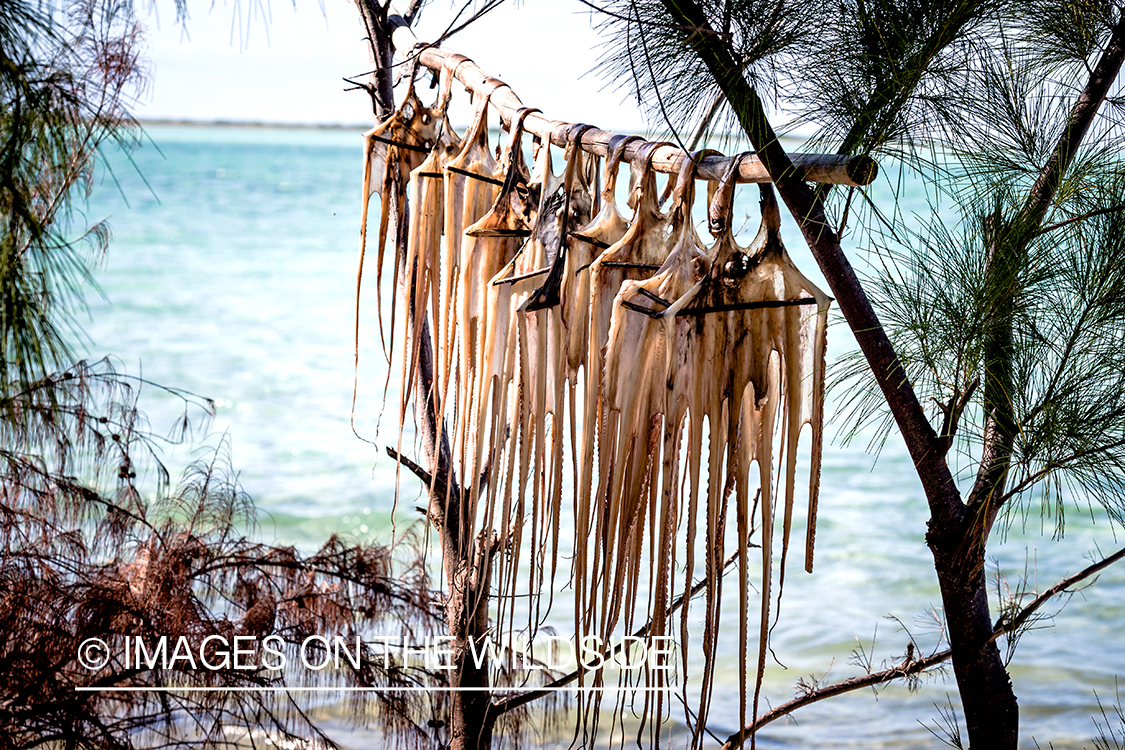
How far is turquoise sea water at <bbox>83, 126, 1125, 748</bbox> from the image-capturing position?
9.98ft

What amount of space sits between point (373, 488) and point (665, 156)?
4148 millimetres

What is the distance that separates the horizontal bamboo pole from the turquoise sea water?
18.9 inches

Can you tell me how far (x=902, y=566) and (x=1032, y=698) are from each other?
964 mm

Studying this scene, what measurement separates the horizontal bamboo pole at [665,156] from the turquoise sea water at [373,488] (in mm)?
481

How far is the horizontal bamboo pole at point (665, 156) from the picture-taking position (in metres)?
0.79

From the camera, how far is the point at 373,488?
4805mm

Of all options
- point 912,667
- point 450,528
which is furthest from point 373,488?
point 912,667

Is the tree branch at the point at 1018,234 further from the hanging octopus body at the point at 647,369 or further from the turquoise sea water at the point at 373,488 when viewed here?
the turquoise sea water at the point at 373,488

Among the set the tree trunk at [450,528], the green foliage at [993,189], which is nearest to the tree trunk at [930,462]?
the green foliage at [993,189]

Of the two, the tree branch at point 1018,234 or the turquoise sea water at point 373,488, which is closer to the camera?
the tree branch at point 1018,234

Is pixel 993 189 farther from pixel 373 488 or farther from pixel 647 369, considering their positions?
pixel 373 488

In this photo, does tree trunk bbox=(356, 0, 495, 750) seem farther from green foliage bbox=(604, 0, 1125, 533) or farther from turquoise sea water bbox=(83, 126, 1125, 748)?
green foliage bbox=(604, 0, 1125, 533)

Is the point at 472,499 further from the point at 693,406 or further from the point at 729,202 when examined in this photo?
the point at 729,202

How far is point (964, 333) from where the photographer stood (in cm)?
110
